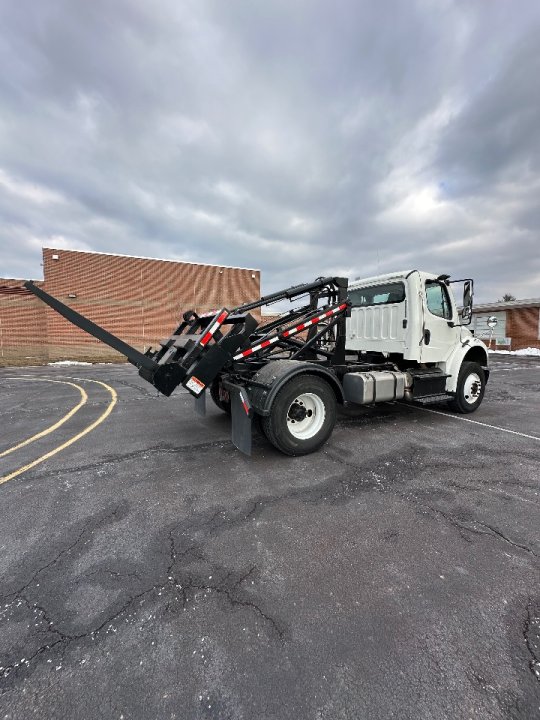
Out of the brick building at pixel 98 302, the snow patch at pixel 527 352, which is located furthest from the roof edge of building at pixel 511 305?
the brick building at pixel 98 302

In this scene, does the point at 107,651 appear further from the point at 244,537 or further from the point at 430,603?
the point at 430,603

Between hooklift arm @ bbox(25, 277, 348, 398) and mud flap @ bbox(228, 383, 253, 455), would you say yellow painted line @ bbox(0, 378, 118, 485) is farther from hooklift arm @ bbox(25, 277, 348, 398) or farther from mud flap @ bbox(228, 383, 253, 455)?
mud flap @ bbox(228, 383, 253, 455)

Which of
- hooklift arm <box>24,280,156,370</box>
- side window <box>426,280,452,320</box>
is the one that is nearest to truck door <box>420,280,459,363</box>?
side window <box>426,280,452,320</box>

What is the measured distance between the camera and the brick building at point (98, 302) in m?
24.6

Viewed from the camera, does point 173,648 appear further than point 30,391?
No

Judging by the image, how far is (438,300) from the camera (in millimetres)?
6430

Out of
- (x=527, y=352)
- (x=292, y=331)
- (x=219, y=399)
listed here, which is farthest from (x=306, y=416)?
(x=527, y=352)

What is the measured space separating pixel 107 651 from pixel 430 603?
6.58 ft

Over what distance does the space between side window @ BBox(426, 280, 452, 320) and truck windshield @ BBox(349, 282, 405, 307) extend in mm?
525

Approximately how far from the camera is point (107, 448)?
5.14 meters

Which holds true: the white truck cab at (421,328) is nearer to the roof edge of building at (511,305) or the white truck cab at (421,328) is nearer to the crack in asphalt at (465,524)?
the crack in asphalt at (465,524)

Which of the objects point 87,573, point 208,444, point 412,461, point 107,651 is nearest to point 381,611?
point 107,651

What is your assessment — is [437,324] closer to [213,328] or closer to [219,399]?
[213,328]

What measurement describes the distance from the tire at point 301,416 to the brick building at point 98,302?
72.4 feet
